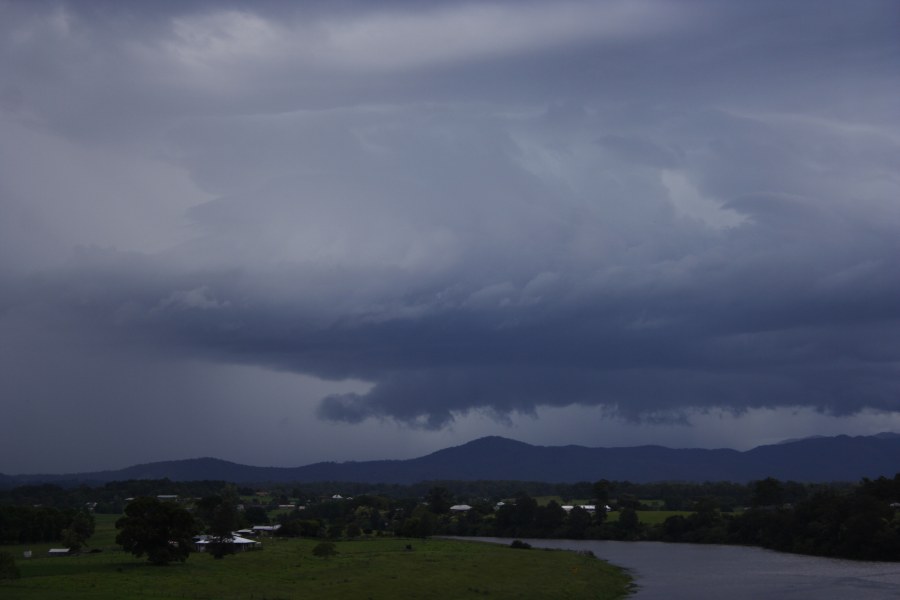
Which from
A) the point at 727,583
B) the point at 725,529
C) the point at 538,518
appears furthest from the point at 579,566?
the point at 538,518

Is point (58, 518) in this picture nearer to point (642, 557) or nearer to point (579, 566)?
point (579, 566)

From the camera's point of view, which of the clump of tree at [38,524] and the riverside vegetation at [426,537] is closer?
the riverside vegetation at [426,537]

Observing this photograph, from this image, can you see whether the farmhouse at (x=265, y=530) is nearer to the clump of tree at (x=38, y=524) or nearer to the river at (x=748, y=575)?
the clump of tree at (x=38, y=524)

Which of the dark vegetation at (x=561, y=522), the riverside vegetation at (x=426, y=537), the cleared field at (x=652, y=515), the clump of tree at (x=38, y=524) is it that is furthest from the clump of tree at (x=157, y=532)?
the cleared field at (x=652, y=515)

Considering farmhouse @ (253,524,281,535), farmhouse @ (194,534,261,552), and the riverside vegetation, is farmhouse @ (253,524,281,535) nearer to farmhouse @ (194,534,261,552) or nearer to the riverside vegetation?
the riverside vegetation

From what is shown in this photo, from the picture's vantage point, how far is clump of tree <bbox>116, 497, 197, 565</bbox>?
8194cm

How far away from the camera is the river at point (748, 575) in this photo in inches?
3051

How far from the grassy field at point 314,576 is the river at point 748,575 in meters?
5.30

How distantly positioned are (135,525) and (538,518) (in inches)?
4133

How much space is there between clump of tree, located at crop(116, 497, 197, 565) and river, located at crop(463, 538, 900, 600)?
1545 inches

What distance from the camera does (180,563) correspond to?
84.2m

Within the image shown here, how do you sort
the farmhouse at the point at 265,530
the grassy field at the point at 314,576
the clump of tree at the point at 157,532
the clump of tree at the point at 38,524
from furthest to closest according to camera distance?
the farmhouse at the point at 265,530 < the clump of tree at the point at 38,524 < the clump of tree at the point at 157,532 < the grassy field at the point at 314,576

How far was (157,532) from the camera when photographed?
82.2 m

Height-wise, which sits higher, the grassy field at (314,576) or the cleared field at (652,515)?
the cleared field at (652,515)
